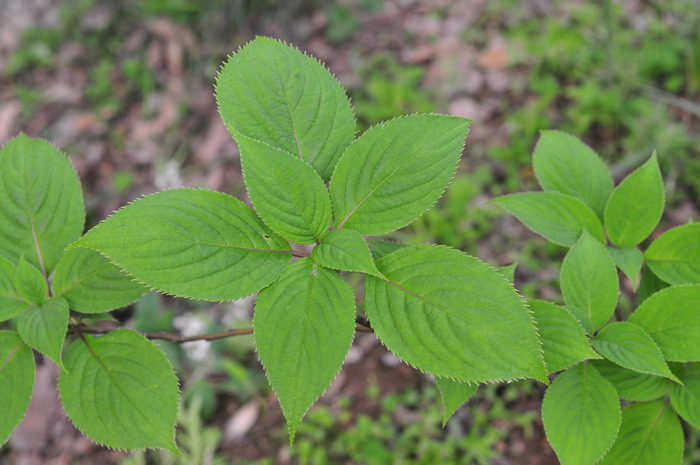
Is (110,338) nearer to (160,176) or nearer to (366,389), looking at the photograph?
(366,389)

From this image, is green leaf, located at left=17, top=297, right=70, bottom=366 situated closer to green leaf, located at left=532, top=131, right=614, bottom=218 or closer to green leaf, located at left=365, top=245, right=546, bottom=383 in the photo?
green leaf, located at left=365, top=245, right=546, bottom=383

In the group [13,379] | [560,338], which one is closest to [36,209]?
[13,379]

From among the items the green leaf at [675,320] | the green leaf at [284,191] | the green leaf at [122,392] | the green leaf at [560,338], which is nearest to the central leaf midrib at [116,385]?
the green leaf at [122,392]

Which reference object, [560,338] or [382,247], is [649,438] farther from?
[382,247]

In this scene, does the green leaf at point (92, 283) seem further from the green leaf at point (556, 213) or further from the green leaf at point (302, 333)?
the green leaf at point (556, 213)

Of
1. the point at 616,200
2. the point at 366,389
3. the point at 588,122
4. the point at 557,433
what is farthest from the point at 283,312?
the point at 588,122

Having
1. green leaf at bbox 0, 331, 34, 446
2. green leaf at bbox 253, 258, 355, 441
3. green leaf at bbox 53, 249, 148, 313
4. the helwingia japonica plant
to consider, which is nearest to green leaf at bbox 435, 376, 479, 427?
the helwingia japonica plant
